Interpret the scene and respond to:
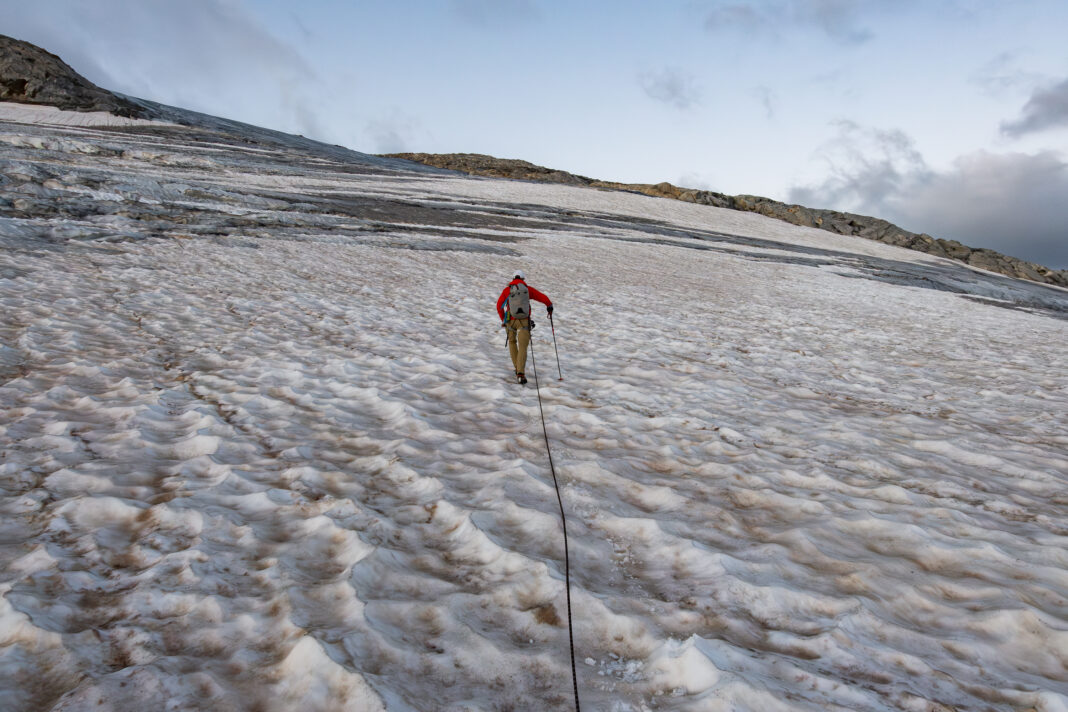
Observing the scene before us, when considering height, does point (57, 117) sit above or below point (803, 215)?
below

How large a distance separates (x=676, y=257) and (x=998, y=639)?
2670cm

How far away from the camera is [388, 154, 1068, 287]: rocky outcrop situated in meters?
49.8

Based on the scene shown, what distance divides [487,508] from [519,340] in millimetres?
4324

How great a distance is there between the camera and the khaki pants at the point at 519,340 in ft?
29.3

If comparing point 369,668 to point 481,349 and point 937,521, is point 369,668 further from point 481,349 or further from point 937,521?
point 481,349

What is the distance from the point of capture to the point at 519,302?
364 inches

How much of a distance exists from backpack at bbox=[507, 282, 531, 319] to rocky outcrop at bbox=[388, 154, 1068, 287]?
56.9m

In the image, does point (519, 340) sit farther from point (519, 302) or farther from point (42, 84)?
point (42, 84)

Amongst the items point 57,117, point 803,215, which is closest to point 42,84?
point 57,117

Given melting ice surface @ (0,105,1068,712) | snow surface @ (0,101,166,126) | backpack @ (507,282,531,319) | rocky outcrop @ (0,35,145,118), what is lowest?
melting ice surface @ (0,105,1068,712)

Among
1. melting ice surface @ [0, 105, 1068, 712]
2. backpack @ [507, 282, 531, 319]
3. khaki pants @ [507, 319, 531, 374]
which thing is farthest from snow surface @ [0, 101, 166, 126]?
khaki pants @ [507, 319, 531, 374]

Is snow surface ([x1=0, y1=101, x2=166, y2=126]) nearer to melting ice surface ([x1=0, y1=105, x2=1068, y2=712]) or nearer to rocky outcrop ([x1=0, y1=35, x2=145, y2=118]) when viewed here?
rocky outcrop ([x1=0, y1=35, x2=145, y2=118])

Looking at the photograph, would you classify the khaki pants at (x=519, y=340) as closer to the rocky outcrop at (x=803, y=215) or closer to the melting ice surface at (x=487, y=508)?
the melting ice surface at (x=487, y=508)

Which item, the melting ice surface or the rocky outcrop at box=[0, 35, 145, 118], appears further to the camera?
the rocky outcrop at box=[0, 35, 145, 118]
